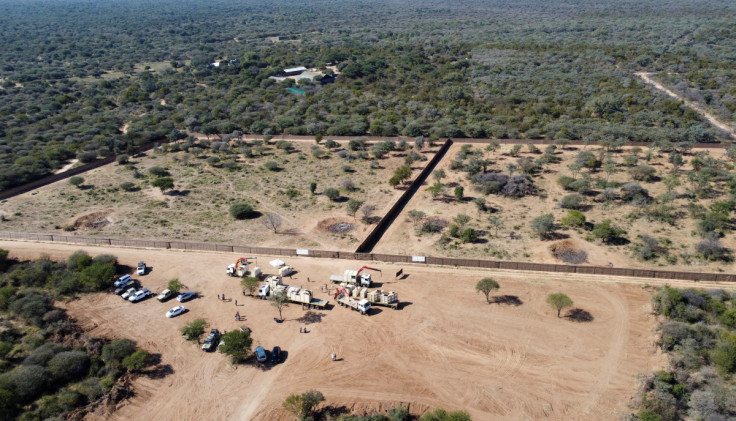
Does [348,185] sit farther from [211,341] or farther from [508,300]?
[211,341]

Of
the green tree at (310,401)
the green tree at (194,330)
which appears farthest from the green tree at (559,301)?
the green tree at (194,330)

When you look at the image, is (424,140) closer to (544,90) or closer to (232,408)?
(544,90)

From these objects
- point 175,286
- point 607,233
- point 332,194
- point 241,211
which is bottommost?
point 175,286

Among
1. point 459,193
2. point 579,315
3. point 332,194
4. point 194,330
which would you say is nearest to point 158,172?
point 332,194

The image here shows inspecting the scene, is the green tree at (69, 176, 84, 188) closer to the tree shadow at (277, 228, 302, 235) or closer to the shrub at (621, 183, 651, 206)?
the tree shadow at (277, 228, 302, 235)

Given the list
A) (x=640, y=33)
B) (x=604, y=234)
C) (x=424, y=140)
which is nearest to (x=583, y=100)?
(x=424, y=140)

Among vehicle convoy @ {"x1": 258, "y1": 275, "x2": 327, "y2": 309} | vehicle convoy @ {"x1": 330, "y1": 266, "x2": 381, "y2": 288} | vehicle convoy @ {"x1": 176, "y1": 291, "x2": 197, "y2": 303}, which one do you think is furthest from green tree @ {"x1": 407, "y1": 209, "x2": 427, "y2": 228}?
vehicle convoy @ {"x1": 176, "y1": 291, "x2": 197, "y2": 303}

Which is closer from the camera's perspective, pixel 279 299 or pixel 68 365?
pixel 68 365
